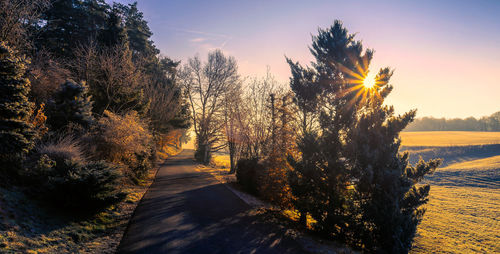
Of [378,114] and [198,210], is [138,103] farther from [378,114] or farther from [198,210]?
[378,114]

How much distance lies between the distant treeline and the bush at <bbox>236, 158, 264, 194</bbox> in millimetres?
113114

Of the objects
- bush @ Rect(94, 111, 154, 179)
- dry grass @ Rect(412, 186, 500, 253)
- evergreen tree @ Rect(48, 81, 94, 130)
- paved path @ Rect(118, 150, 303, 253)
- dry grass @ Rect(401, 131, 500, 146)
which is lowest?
dry grass @ Rect(412, 186, 500, 253)

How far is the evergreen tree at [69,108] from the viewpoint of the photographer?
→ 1093 centimetres

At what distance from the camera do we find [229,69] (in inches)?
1051

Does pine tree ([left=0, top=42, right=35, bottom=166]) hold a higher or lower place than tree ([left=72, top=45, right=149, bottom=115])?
lower

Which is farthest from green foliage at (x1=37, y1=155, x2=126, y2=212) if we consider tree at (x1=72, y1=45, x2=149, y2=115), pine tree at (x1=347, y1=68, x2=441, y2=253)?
tree at (x1=72, y1=45, x2=149, y2=115)

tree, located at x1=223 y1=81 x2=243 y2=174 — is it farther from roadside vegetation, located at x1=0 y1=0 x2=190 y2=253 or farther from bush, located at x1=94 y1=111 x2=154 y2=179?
bush, located at x1=94 y1=111 x2=154 y2=179

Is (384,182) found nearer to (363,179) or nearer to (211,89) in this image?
(363,179)

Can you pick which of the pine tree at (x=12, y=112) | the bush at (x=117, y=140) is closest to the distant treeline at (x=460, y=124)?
the bush at (x=117, y=140)

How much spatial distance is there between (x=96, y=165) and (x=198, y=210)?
4.45 meters

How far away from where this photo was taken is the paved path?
19.2 feet

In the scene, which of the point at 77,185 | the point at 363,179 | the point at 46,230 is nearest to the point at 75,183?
the point at 77,185

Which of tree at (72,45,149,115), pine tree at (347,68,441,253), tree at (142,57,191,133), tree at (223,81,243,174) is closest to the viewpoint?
pine tree at (347,68,441,253)

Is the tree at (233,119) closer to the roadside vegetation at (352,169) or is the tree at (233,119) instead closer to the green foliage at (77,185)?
the roadside vegetation at (352,169)
